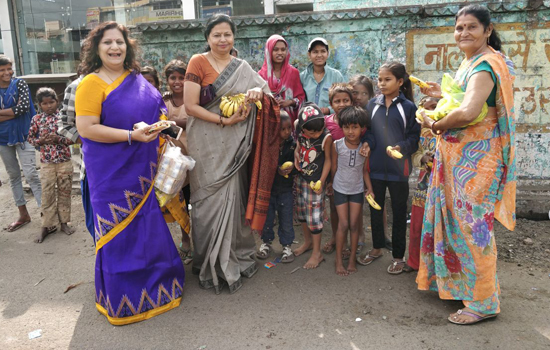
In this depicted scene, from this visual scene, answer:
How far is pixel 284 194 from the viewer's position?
153 inches

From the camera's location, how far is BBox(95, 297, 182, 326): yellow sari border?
3094 millimetres

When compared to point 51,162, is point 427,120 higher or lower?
higher

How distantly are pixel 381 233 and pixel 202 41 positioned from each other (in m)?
3.65

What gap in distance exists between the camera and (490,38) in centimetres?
291

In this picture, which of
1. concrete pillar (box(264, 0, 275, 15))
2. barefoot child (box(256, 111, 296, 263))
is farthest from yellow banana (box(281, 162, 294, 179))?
concrete pillar (box(264, 0, 275, 15))

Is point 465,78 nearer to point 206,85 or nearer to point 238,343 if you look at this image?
point 206,85

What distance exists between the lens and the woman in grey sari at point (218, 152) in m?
3.38

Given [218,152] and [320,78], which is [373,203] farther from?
[320,78]

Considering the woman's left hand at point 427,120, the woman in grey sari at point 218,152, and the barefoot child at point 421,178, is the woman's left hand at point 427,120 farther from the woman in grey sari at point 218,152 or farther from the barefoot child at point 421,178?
the woman in grey sari at point 218,152

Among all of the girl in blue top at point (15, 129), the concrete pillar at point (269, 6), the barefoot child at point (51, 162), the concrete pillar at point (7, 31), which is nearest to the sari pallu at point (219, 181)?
the barefoot child at point (51, 162)

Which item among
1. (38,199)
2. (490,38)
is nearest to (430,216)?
(490,38)

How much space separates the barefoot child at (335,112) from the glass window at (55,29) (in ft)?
37.3

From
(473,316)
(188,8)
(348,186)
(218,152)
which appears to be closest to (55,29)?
(188,8)

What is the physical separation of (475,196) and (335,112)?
4.74ft
